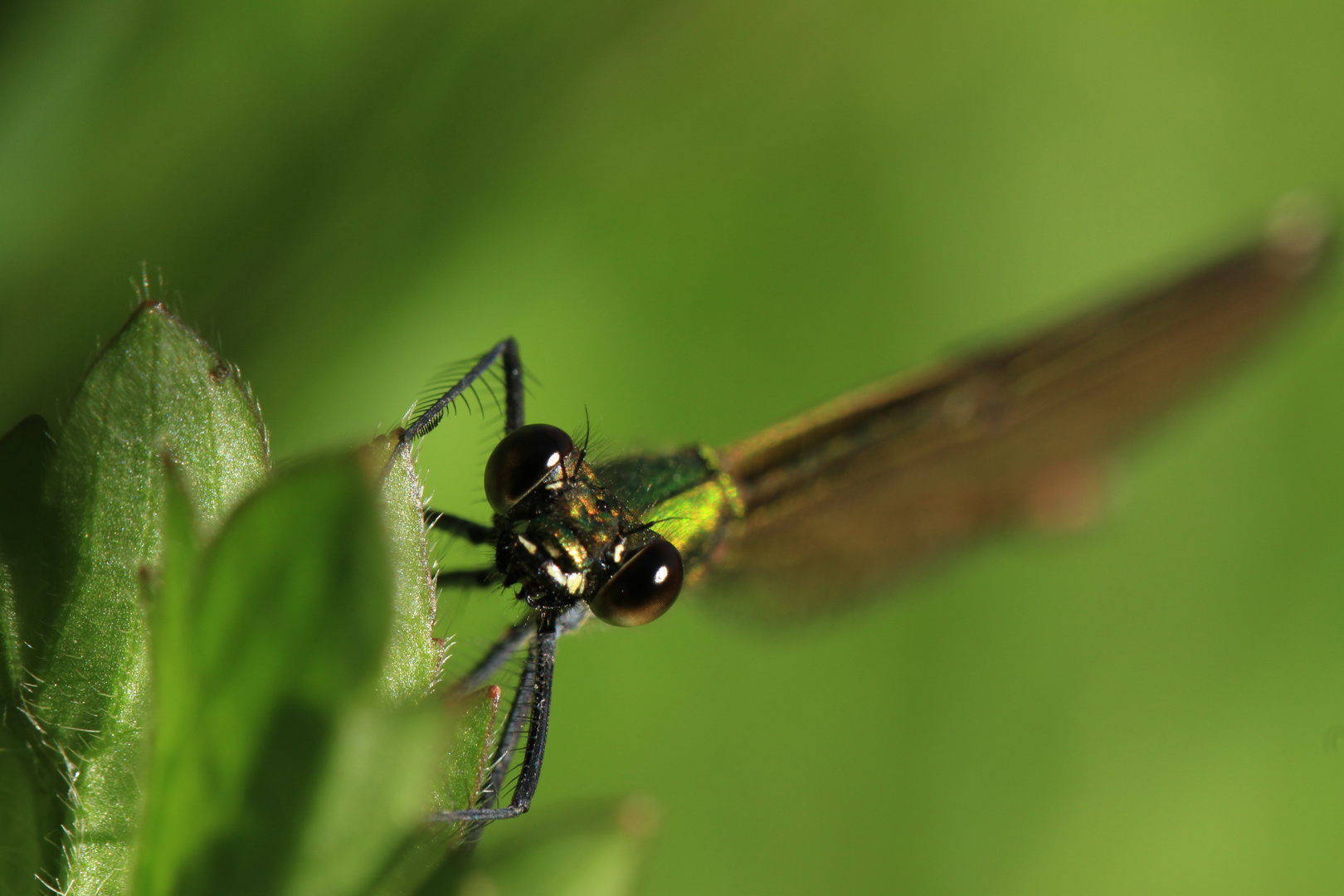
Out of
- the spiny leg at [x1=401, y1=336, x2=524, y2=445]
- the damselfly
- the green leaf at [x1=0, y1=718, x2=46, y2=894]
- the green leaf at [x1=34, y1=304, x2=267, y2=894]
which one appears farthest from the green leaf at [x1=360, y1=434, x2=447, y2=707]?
the spiny leg at [x1=401, y1=336, x2=524, y2=445]

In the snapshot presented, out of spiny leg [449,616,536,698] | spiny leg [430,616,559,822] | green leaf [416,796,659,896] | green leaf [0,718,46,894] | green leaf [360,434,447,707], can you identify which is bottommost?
green leaf [416,796,659,896]

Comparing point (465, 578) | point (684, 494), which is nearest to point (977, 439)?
point (684, 494)

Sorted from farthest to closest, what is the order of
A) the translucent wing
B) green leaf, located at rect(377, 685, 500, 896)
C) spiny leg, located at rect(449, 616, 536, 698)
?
the translucent wing → spiny leg, located at rect(449, 616, 536, 698) → green leaf, located at rect(377, 685, 500, 896)

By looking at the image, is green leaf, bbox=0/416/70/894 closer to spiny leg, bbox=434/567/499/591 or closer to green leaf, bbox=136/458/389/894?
green leaf, bbox=136/458/389/894

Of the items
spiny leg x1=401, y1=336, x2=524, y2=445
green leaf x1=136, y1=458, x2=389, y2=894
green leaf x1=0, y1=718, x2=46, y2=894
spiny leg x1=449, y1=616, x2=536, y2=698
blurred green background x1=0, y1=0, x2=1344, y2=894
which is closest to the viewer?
green leaf x1=136, y1=458, x2=389, y2=894

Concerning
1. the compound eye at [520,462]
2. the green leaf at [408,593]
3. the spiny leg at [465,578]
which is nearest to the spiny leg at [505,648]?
the spiny leg at [465,578]

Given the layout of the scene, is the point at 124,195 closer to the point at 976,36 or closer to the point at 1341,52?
the point at 976,36

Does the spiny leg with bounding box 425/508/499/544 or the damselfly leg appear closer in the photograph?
the damselfly leg

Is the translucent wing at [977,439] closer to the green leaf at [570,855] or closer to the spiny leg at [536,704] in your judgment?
the spiny leg at [536,704]

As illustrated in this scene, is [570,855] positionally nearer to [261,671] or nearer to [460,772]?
[460,772]
